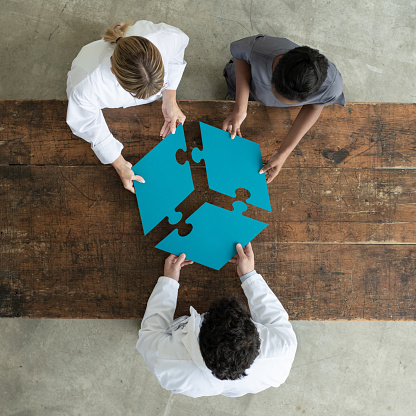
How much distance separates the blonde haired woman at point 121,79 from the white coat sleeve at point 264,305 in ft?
2.48

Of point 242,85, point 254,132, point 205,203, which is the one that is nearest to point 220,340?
point 205,203

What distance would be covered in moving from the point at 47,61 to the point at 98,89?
3.95 ft

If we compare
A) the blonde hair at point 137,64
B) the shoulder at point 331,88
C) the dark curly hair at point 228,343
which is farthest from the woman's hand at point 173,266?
the shoulder at point 331,88

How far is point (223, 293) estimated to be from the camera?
168 cm

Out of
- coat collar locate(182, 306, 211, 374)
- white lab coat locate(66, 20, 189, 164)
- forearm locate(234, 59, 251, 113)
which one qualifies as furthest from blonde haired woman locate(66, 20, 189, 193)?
coat collar locate(182, 306, 211, 374)

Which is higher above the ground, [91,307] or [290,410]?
[91,307]

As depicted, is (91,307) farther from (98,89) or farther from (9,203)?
(98,89)

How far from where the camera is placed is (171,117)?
5.45 ft

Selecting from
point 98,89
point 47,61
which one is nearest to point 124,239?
point 98,89

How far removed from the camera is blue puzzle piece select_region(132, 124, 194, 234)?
1.66m

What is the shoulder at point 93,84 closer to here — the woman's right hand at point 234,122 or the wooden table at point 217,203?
the wooden table at point 217,203

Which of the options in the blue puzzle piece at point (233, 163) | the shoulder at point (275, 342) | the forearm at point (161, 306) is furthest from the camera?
the blue puzzle piece at point (233, 163)

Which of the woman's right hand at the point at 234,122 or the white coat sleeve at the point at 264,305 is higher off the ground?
the woman's right hand at the point at 234,122

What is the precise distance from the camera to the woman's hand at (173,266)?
162cm
